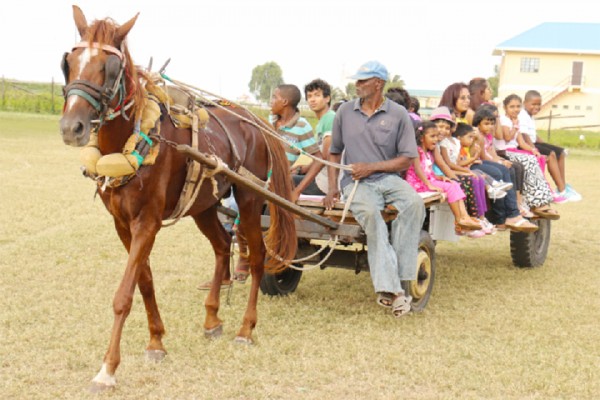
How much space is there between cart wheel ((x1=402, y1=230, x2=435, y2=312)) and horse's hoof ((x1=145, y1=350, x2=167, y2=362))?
228 cm

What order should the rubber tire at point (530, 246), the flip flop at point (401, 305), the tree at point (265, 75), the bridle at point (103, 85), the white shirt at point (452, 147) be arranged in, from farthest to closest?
1. the tree at point (265, 75)
2. the rubber tire at point (530, 246)
3. the white shirt at point (452, 147)
4. the flip flop at point (401, 305)
5. the bridle at point (103, 85)

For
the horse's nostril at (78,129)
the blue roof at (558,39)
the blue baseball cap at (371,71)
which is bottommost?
the horse's nostril at (78,129)

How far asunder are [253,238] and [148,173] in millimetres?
1521

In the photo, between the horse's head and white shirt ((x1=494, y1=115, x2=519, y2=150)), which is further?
white shirt ((x1=494, y1=115, x2=519, y2=150))

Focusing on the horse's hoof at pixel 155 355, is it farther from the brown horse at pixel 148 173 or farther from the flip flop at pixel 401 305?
the flip flop at pixel 401 305

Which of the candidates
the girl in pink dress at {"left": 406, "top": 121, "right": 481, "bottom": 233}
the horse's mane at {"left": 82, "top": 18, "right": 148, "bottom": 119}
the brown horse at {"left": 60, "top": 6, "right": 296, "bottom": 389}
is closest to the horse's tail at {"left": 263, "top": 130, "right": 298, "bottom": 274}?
the brown horse at {"left": 60, "top": 6, "right": 296, "bottom": 389}

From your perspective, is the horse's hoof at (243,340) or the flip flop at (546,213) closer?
the horse's hoof at (243,340)

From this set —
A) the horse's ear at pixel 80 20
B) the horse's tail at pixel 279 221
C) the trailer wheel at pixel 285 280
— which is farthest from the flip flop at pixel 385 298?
the horse's ear at pixel 80 20

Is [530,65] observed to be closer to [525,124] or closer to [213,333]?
[525,124]

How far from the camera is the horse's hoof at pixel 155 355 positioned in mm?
4996

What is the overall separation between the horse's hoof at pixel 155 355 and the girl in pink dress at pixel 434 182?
290 cm

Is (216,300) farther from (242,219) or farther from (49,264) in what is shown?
(49,264)

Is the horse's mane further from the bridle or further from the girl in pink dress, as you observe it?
the girl in pink dress

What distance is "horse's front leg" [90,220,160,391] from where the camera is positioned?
4.47 m
